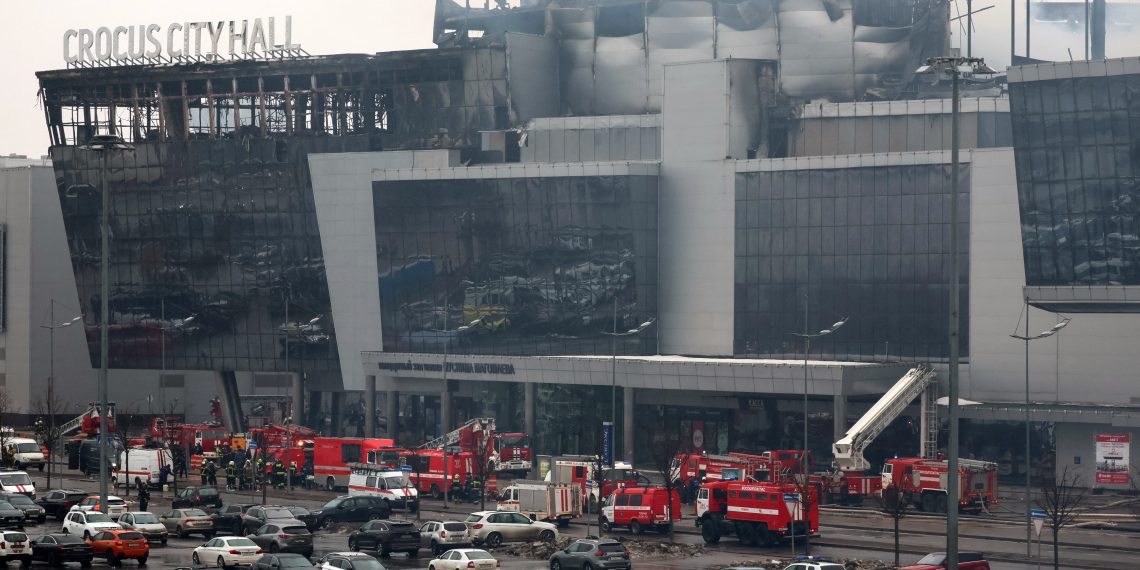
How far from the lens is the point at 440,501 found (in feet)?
325

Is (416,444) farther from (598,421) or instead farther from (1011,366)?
(1011,366)

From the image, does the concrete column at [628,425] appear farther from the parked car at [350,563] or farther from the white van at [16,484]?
the parked car at [350,563]

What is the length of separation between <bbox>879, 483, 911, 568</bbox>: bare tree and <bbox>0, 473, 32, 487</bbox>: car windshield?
47.2 m

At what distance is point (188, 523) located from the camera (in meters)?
A: 77.6

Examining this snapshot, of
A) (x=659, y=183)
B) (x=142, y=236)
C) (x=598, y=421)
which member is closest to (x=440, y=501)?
(x=598, y=421)

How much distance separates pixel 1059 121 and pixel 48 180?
11159 centimetres

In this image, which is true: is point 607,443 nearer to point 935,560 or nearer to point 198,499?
point 198,499

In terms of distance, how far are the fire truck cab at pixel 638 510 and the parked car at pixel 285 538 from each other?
15.0 metres

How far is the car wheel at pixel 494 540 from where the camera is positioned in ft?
238

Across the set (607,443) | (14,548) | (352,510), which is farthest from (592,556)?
(607,443)

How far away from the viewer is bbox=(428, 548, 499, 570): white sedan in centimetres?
6047

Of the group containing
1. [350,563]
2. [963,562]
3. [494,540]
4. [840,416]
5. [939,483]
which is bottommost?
[494,540]

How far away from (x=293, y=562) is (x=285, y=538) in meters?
11.2

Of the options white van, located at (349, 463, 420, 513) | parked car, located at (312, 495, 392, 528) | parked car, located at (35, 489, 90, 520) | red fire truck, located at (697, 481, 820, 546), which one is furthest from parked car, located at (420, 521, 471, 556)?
parked car, located at (35, 489, 90, 520)
